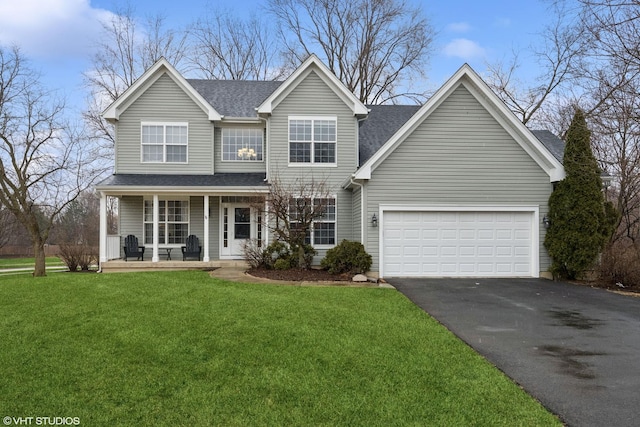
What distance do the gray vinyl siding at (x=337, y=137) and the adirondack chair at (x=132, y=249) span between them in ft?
18.2

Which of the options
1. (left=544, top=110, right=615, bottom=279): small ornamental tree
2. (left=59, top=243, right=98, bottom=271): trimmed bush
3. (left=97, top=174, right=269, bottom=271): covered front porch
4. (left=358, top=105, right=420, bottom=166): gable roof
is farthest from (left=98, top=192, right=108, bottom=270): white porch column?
(left=544, top=110, right=615, bottom=279): small ornamental tree

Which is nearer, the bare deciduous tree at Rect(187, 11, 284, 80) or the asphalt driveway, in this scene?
the asphalt driveway

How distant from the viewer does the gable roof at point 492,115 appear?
516 inches

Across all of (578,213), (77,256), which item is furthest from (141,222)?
(578,213)

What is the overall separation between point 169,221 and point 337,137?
7.04m

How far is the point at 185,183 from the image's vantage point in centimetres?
1495

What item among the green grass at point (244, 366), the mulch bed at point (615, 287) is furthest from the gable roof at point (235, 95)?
the mulch bed at point (615, 287)

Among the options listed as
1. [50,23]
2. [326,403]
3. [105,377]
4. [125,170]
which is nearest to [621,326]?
[326,403]

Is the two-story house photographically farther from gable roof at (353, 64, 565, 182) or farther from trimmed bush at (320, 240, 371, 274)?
trimmed bush at (320, 240, 371, 274)

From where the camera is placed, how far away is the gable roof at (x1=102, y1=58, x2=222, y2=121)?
15.7m

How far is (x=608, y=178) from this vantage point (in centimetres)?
1473

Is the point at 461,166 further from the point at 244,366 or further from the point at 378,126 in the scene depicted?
the point at 244,366

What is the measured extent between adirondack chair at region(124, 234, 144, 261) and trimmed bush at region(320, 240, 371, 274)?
7.10 meters

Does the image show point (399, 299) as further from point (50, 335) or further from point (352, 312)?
point (50, 335)
